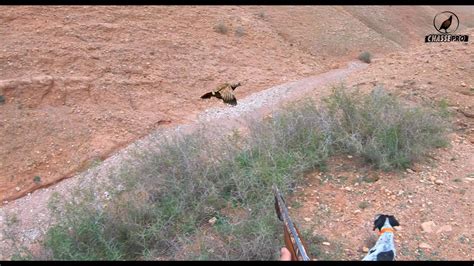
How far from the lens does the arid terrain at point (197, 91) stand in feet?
10.9

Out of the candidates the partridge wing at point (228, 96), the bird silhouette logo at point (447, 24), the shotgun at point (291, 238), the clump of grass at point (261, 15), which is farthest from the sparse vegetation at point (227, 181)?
the clump of grass at point (261, 15)

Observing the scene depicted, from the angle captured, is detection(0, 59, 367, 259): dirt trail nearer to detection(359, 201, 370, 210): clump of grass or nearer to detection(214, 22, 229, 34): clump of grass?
detection(359, 201, 370, 210): clump of grass

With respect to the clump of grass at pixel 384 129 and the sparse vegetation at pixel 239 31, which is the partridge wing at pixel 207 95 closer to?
the sparse vegetation at pixel 239 31

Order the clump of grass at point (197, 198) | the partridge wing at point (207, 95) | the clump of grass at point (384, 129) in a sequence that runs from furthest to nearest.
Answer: the partridge wing at point (207, 95) → the clump of grass at point (384, 129) → the clump of grass at point (197, 198)

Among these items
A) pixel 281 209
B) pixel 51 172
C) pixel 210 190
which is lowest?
pixel 51 172

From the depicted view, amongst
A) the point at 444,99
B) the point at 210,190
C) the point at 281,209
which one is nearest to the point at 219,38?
the point at 444,99

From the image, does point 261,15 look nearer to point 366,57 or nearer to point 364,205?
point 366,57

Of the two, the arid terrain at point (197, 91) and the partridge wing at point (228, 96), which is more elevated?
the arid terrain at point (197, 91)

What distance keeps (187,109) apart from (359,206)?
157 inches

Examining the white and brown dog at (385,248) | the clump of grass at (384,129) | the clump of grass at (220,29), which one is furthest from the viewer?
the clump of grass at (220,29)

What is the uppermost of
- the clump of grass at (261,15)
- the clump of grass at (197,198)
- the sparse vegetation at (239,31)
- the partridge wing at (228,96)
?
the clump of grass at (197,198)

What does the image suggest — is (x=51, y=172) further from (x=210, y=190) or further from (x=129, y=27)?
(x=129, y=27)

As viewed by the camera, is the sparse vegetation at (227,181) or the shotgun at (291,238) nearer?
the shotgun at (291,238)

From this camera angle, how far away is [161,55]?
788 centimetres
